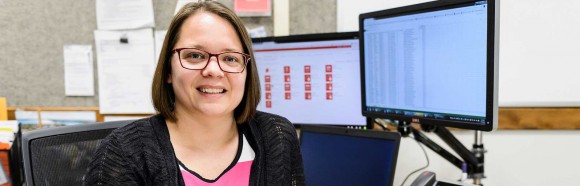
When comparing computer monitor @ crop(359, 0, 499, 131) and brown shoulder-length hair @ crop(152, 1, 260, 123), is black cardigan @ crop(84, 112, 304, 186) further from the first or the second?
computer monitor @ crop(359, 0, 499, 131)

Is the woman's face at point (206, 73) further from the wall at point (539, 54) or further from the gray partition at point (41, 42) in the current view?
the wall at point (539, 54)

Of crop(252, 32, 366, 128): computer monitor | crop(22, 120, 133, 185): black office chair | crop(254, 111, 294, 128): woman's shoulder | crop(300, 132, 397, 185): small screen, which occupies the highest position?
crop(252, 32, 366, 128): computer monitor

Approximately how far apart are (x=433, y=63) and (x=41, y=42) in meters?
1.28

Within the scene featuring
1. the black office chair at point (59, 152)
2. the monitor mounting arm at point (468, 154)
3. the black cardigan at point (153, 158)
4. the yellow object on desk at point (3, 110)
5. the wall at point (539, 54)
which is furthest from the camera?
the yellow object on desk at point (3, 110)

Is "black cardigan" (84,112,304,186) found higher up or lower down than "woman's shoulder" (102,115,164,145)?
lower down

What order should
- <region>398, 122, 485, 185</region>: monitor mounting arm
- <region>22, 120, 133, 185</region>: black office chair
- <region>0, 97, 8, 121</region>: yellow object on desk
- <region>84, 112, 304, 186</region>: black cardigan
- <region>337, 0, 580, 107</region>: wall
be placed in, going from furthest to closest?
<region>0, 97, 8, 121</region>: yellow object on desk, <region>337, 0, 580, 107</region>: wall, <region>398, 122, 485, 185</region>: monitor mounting arm, <region>22, 120, 133, 185</region>: black office chair, <region>84, 112, 304, 186</region>: black cardigan

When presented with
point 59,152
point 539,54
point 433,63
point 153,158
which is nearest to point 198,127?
point 153,158

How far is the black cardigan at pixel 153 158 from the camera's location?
75 cm

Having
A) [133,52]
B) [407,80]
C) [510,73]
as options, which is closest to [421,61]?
[407,80]

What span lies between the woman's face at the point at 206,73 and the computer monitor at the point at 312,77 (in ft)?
1.45

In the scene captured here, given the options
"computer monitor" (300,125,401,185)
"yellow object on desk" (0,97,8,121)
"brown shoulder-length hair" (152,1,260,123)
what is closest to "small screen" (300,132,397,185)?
"computer monitor" (300,125,401,185)

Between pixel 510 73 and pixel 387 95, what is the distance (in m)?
0.45

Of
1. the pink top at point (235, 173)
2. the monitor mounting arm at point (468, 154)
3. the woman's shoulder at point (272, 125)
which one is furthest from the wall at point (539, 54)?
the pink top at point (235, 173)

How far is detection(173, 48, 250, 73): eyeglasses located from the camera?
0.78 meters
